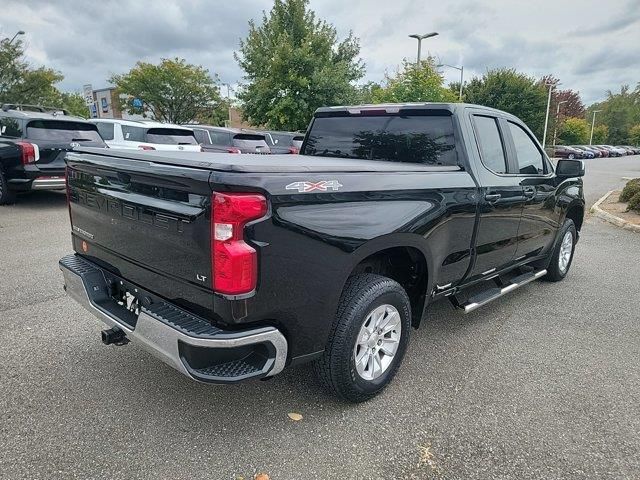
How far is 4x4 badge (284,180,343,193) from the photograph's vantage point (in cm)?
228

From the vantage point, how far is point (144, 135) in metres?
11.2

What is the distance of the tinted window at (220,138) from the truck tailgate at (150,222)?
1106 centimetres

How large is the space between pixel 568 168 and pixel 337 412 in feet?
11.6

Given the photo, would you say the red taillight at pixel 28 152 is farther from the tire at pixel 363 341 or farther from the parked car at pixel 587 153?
the parked car at pixel 587 153

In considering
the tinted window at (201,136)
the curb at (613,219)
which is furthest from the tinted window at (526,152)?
→ the tinted window at (201,136)

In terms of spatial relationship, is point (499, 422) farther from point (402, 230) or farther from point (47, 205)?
point (47, 205)

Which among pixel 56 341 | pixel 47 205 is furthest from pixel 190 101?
pixel 56 341

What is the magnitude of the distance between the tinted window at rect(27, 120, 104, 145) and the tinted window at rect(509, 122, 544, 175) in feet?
26.8

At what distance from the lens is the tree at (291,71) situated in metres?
19.6

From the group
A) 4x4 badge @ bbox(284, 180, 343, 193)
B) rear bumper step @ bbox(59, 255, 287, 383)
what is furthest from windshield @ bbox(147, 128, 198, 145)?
4x4 badge @ bbox(284, 180, 343, 193)

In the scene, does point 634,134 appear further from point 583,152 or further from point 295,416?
point 295,416

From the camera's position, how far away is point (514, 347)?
3811 mm

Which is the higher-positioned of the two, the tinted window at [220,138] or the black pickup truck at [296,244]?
the tinted window at [220,138]

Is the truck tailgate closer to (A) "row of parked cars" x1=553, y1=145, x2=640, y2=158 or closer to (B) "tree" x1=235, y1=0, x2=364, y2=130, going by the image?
(B) "tree" x1=235, y1=0, x2=364, y2=130
